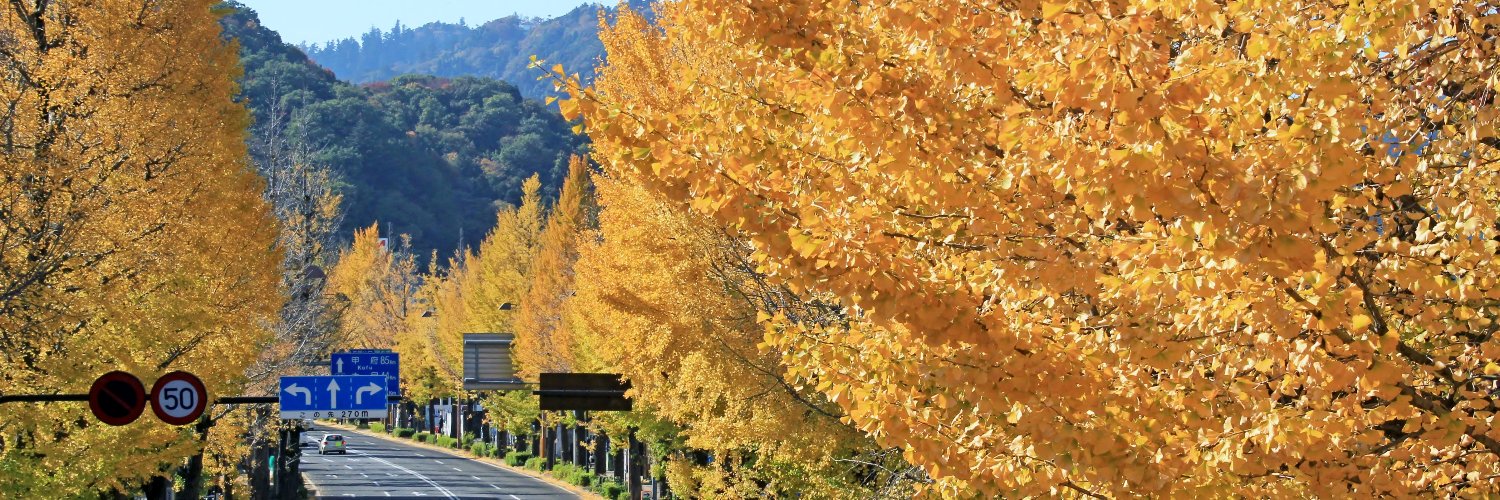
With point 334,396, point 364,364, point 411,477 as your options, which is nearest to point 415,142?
point 411,477

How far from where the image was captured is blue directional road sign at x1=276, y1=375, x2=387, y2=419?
20.9m

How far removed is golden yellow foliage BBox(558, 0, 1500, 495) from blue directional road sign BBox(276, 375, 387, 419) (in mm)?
15889

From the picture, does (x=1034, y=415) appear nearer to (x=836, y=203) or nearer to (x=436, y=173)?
(x=836, y=203)

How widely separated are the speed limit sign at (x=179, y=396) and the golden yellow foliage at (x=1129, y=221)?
8.58 meters

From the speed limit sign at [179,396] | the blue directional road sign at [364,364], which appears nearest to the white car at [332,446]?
the blue directional road sign at [364,364]

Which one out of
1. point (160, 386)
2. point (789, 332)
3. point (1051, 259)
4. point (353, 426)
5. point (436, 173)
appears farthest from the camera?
point (436, 173)

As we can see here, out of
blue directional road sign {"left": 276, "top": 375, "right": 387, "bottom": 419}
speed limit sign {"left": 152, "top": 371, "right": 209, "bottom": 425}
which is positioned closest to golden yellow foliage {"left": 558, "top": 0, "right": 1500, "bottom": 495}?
speed limit sign {"left": 152, "top": 371, "right": 209, "bottom": 425}

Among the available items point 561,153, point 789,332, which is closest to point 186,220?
point 789,332

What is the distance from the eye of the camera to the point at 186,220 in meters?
21.6

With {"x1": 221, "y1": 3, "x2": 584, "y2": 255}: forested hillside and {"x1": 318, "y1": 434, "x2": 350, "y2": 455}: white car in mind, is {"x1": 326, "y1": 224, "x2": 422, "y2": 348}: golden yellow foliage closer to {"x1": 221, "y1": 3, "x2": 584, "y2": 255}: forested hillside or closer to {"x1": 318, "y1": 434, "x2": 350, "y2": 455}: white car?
{"x1": 318, "y1": 434, "x2": 350, "y2": 455}: white car

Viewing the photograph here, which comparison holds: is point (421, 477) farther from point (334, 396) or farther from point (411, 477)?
point (334, 396)

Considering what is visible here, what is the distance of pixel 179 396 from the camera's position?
1345 cm

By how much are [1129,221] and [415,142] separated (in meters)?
142

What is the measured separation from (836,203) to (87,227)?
1379 cm
